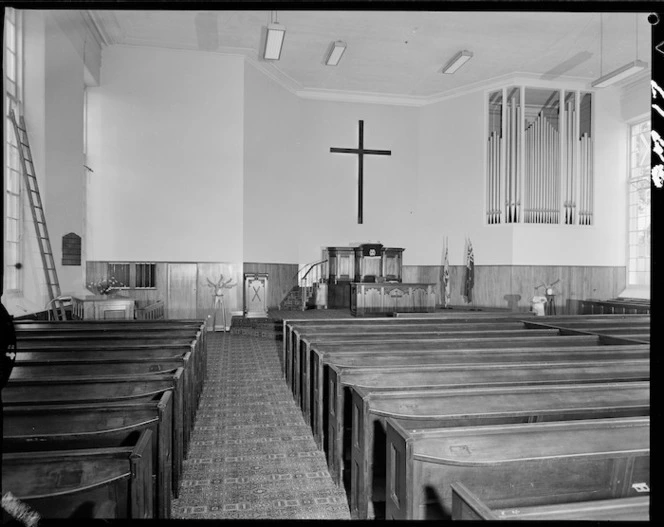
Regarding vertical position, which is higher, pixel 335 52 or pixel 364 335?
pixel 335 52

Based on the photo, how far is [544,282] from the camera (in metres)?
10.6

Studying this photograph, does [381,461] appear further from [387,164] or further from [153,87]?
[387,164]

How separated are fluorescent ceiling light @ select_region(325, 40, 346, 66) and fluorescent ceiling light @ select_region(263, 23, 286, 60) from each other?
1264 millimetres

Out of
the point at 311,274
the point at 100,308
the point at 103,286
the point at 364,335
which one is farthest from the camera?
the point at 311,274

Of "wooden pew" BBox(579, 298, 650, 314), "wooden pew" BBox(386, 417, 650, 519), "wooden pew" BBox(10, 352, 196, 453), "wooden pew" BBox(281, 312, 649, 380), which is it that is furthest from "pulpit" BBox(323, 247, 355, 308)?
"wooden pew" BBox(386, 417, 650, 519)

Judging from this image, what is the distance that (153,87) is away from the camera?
920 centimetres

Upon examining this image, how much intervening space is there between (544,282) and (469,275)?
162 centimetres

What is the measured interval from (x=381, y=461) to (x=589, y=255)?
10234 millimetres

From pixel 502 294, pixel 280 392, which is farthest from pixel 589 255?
pixel 280 392

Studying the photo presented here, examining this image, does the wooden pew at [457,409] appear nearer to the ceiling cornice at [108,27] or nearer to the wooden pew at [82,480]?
the wooden pew at [82,480]

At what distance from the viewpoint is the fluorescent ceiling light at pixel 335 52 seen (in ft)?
27.5

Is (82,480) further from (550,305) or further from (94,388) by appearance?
(550,305)

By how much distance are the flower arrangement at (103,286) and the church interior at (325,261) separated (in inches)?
2.4

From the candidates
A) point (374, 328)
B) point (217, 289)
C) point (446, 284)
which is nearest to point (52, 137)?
point (217, 289)
